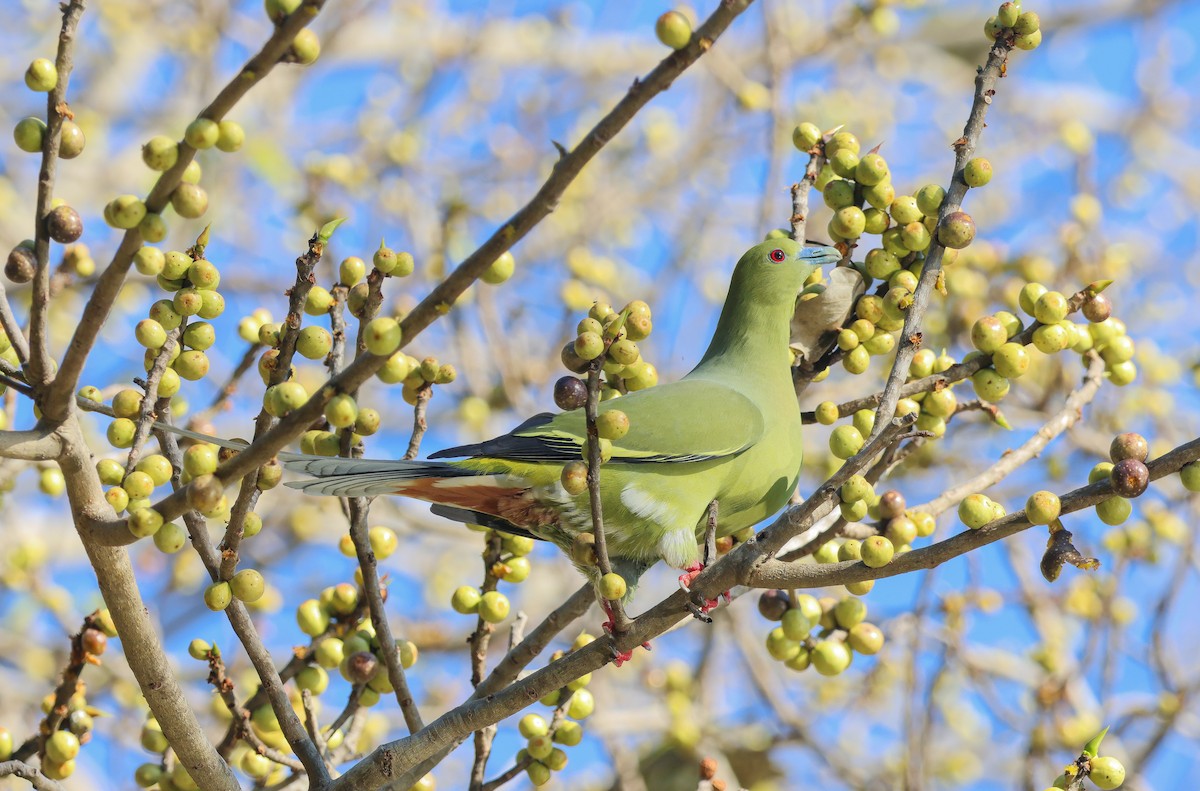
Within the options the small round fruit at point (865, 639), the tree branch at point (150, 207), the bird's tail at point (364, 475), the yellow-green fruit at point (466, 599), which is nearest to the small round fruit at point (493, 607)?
the yellow-green fruit at point (466, 599)

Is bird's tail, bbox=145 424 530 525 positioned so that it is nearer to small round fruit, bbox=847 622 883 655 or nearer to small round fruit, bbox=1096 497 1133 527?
small round fruit, bbox=847 622 883 655

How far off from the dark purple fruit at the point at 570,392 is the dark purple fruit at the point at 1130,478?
Answer: 919mm

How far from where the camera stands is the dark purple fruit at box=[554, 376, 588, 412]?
90.0 inches

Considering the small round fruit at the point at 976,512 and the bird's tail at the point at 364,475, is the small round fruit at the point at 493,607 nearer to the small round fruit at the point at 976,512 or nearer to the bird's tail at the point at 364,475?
the bird's tail at the point at 364,475

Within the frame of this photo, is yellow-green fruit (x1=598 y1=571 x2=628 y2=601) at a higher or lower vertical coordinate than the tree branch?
lower

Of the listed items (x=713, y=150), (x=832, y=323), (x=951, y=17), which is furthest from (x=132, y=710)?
(x=951, y=17)

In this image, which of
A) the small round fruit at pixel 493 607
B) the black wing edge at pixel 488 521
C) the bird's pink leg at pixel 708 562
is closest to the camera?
the bird's pink leg at pixel 708 562

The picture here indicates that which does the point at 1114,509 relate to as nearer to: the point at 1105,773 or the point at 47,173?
the point at 1105,773

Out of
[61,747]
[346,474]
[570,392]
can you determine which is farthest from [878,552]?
[61,747]

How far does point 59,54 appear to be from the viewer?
1.77 metres

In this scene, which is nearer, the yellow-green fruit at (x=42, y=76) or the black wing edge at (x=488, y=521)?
the yellow-green fruit at (x=42, y=76)

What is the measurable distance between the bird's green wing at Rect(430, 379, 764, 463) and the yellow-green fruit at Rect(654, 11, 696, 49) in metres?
1.20

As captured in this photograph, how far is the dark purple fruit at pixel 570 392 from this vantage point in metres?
2.29

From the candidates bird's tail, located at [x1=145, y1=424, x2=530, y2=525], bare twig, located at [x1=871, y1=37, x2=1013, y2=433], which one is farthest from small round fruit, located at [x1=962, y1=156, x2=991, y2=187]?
bird's tail, located at [x1=145, y1=424, x2=530, y2=525]
